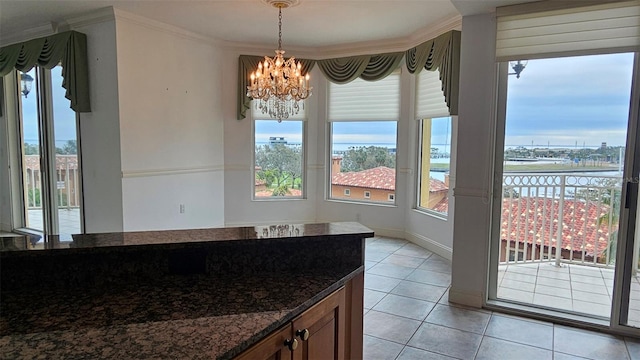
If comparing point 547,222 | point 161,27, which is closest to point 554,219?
point 547,222

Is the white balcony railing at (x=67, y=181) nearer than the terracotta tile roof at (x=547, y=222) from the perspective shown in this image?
No

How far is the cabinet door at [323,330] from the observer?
1.31m

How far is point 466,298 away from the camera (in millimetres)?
3295

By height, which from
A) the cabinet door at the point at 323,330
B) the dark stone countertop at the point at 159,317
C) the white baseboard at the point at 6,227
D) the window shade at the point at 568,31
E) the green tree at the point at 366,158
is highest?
the window shade at the point at 568,31

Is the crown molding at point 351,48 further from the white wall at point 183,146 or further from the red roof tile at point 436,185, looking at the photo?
the red roof tile at point 436,185

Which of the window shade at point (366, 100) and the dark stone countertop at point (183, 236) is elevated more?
the window shade at point (366, 100)

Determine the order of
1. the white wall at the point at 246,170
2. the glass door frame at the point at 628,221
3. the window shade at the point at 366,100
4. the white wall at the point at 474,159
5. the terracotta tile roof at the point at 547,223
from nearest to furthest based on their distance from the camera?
the glass door frame at the point at 628,221 < the white wall at the point at 474,159 < the terracotta tile roof at the point at 547,223 < the window shade at the point at 366,100 < the white wall at the point at 246,170

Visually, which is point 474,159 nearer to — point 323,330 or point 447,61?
point 447,61

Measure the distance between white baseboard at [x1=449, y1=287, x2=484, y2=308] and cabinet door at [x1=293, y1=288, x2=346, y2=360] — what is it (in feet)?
6.60

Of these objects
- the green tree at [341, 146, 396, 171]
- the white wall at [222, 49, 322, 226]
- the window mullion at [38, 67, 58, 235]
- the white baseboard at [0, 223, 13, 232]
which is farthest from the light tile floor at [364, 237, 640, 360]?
the white baseboard at [0, 223, 13, 232]

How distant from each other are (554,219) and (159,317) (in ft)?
12.7

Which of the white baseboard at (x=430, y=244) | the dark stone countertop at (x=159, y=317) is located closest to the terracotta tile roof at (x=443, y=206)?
the white baseboard at (x=430, y=244)

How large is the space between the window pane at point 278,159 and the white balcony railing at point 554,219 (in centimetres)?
323

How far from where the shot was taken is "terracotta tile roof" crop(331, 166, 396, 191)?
18.7ft
